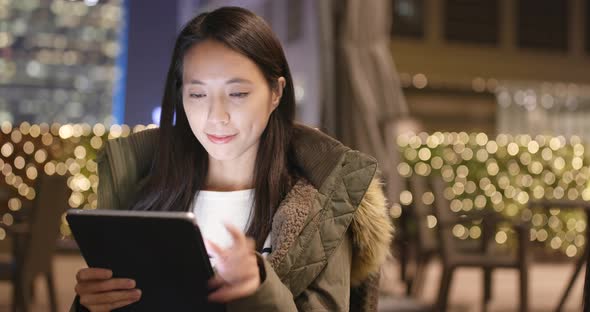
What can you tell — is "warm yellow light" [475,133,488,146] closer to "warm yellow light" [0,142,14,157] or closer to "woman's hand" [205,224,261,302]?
"warm yellow light" [0,142,14,157]

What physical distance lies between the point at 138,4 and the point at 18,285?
3561 mm

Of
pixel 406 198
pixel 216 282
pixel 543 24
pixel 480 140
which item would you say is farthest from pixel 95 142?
pixel 543 24

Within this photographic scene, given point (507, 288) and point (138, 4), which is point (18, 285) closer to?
point (138, 4)

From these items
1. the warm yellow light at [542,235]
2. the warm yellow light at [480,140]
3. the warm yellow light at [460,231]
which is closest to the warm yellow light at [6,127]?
the warm yellow light at [460,231]

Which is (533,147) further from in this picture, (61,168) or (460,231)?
(61,168)

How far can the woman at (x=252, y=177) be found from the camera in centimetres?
139

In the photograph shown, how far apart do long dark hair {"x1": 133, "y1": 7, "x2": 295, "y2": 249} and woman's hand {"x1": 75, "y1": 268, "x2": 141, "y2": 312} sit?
0.85 feet

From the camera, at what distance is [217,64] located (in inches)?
54.4

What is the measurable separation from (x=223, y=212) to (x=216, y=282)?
1.01 ft

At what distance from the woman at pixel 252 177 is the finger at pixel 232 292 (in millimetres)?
56

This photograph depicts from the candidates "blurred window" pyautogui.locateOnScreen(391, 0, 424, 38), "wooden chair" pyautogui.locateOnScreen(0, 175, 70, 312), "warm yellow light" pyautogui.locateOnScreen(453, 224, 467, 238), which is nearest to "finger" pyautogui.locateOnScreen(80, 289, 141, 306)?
"wooden chair" pyautogui.locateOnScreen(0, 175, 70, 312)

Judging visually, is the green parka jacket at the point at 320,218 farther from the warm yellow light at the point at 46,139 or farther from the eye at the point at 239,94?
the warm yellow light at the point at 46,139

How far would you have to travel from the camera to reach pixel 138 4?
7027 millimetres

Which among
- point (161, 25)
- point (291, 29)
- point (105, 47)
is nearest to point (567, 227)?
point (291, 29)
